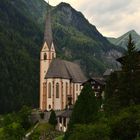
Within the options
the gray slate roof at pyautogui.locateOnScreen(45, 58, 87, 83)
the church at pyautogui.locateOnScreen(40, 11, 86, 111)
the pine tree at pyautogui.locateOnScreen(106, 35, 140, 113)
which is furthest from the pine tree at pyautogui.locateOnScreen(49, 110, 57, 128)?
the pine tree at pyautogui.locateOnScreen(106, 35, 140, 113)

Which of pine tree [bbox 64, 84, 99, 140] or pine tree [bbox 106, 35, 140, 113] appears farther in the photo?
pine tree [bbox 64, 84, 99, 140]

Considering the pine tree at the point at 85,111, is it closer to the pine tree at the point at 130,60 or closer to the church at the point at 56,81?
the pine tree at the point at 130,60

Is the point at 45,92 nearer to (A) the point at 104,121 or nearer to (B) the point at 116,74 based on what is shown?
(B) the point at 116,74

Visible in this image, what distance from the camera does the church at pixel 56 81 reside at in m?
145

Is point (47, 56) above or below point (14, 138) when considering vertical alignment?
above

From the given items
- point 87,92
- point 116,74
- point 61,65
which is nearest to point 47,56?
point 61,65

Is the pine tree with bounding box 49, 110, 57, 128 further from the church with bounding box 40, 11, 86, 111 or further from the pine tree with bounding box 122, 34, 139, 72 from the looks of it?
the pine tree with bounding box 122, 34, 139, 72

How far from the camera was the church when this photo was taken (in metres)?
145

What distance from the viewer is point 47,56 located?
15550cm

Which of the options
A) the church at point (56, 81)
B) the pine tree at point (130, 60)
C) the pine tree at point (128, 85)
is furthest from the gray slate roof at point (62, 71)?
the pine tree at point (128, 85)

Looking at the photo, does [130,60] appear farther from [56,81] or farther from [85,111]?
[56,81]

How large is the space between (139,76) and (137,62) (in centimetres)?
213

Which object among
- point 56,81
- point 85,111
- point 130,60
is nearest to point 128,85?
point 130,60

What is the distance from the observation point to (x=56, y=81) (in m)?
145
